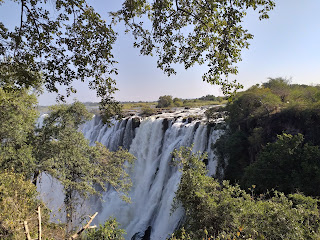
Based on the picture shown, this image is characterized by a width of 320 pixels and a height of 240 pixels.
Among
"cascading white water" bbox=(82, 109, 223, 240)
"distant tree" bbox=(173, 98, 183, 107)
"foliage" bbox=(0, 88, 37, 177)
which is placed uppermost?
"distant tree" bbox=(173, 98, 183, 107)

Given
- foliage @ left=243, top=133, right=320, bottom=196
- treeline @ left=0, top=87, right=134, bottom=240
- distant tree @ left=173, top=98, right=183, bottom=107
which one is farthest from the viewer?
distant tree @ left=173, top=98, right=183, bottom=107

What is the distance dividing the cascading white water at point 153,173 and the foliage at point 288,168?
4.04 metres

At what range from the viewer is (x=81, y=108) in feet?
40.5

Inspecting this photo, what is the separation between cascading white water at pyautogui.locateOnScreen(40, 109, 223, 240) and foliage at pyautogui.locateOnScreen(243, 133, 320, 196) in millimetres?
4035

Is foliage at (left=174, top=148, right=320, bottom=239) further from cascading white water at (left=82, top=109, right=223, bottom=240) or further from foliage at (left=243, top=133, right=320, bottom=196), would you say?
cascading white water at (left=82, top=109, right=223, bottom=240)

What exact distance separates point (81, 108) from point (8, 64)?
306 inches

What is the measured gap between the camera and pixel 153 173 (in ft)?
59.1

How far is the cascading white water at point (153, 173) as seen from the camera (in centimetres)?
1407

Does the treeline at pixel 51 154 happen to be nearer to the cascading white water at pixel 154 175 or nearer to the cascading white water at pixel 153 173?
the cascading white water at pixel 154 175

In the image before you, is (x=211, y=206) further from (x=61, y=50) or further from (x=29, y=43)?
(x=29, y=43)

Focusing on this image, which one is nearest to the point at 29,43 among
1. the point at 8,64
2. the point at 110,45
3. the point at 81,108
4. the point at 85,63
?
the point at 8,64

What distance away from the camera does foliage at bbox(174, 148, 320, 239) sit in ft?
16.8

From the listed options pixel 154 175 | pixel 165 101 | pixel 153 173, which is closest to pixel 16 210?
pixel 154 175

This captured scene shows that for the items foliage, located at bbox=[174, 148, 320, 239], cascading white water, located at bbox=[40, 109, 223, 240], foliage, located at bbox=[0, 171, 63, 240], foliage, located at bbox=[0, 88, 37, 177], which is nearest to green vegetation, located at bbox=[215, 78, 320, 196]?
cascading white water, located at bbox=[40, 109, 223, 240]
